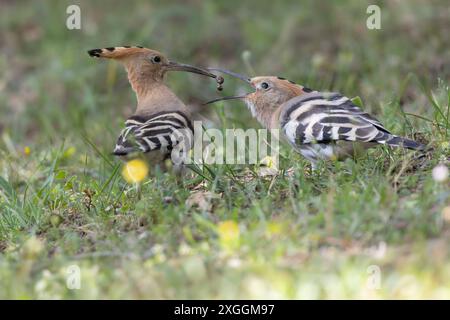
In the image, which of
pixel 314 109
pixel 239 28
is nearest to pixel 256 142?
pixel 314 109

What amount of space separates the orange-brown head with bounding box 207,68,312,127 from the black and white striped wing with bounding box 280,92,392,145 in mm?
322

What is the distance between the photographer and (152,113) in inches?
208

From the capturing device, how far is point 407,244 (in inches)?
138

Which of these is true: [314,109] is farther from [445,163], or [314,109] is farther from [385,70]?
[385,70]

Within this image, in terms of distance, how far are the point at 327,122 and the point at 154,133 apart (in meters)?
0.98

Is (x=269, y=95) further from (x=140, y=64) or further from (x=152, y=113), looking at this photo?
(x=140, y=64)

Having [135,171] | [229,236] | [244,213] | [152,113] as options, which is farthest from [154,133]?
[229,236]

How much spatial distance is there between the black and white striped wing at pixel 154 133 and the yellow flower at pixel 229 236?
1.08 meters

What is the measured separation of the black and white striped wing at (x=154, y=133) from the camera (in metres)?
4.59

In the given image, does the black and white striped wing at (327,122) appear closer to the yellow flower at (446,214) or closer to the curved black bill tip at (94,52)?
the yellow flower at (446,214)

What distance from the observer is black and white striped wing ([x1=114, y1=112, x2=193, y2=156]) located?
4586mm

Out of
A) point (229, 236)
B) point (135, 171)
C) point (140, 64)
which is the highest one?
point (140, 64)
